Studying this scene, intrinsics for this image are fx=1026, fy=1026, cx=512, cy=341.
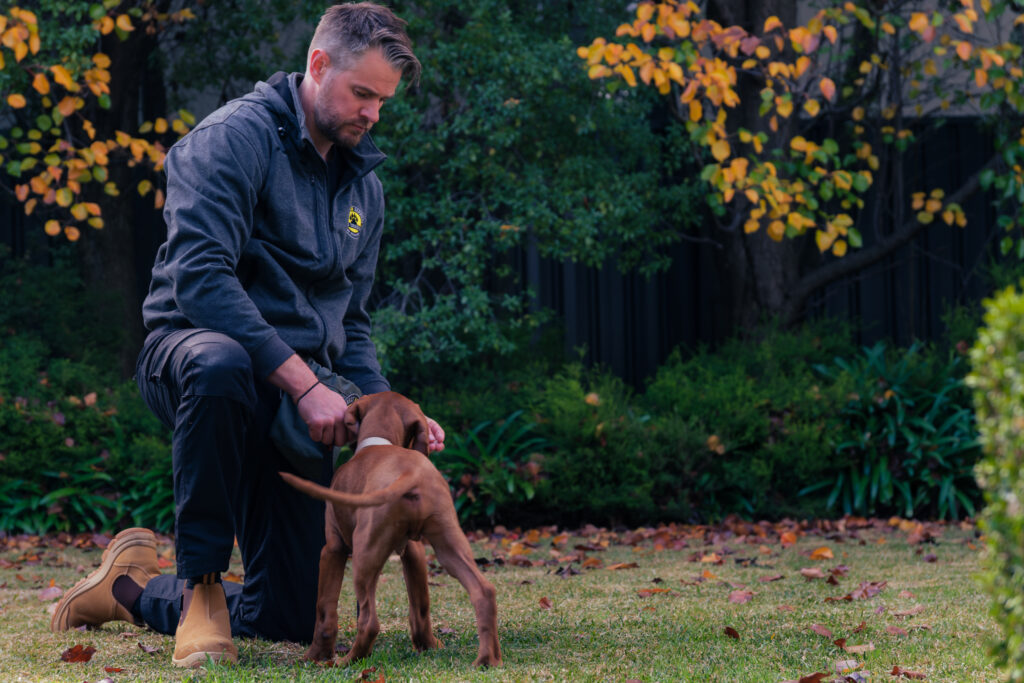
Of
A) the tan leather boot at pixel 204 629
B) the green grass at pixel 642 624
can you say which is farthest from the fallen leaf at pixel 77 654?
the tan leather boot at pixel 204 629

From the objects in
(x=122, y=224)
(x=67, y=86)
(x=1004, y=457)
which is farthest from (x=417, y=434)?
(x=122, y=224)

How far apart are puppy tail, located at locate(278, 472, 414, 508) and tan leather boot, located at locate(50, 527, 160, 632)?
1185 millimetres

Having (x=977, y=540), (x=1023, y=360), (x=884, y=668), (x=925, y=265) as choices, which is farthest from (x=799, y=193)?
(x=1023, y=360)

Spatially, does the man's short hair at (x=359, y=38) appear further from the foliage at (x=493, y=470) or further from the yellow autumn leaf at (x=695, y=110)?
the foliage at (x=493, y=470)

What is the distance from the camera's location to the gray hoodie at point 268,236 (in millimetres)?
2832

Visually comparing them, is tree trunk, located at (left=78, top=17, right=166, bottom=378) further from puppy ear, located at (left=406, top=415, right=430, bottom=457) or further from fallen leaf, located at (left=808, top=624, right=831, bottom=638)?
fallen leaf, located at (left=808, top=624, right=831, bottom=638)

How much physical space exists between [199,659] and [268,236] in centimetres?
121

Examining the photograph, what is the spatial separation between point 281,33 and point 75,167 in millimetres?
2856

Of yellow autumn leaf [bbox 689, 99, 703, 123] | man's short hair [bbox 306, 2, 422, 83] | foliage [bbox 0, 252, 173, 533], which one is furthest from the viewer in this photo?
foliage [bbox 0, 252, 173, 533]

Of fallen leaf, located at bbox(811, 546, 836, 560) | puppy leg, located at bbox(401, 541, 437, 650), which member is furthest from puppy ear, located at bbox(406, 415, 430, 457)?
fallen leaf, located at bbox(811, 546, 836, 560)

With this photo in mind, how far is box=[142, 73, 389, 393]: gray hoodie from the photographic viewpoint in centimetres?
283

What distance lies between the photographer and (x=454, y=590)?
4.27 meters

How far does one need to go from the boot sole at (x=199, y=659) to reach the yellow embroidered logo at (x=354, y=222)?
1.33 meters

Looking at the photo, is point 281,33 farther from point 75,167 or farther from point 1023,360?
point 1023,360
